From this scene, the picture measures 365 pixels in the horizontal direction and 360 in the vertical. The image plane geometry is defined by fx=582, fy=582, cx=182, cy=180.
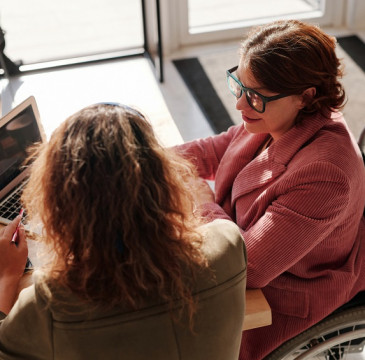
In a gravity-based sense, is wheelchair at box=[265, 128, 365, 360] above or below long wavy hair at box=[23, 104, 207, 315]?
below

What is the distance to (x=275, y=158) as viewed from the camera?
159 cm

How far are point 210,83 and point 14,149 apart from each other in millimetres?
2092

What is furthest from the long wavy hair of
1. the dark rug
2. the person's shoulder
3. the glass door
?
the glass door

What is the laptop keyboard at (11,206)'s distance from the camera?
1.71 m

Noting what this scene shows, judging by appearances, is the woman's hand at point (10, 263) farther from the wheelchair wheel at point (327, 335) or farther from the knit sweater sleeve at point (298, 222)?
the wheelchair wheel at point (327, 335)

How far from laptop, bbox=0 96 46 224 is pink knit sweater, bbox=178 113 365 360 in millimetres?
585

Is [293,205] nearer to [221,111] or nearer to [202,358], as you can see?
[202,358]

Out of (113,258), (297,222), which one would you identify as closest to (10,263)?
(113,258)

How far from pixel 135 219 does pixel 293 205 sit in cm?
55

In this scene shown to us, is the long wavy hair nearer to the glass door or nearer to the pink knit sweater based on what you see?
the pink knit sweater

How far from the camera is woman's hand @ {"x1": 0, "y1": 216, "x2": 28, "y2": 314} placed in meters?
1.40

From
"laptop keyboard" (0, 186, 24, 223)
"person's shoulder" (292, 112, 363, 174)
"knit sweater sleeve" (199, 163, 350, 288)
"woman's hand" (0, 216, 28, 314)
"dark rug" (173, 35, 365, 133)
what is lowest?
"dark rug" (173, 35, 365, 133)

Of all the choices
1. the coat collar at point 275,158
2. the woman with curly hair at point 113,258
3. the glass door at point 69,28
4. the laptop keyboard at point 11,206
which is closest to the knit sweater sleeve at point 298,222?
the coat collar at point 275,158

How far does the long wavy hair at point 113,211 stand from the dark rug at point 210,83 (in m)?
2.24
